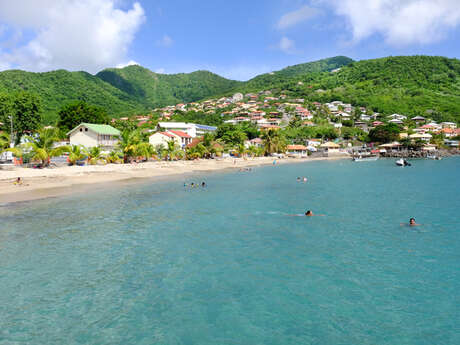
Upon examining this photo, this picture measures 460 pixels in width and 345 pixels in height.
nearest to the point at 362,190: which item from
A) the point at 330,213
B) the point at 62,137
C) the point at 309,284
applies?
the point at 330,213

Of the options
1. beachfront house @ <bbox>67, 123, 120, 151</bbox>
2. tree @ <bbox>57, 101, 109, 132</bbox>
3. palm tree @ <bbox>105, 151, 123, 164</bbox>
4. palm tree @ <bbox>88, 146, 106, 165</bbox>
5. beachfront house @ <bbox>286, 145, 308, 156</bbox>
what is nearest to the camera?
palm tree @ <bbox>88, 146, 106, 165</bbox>

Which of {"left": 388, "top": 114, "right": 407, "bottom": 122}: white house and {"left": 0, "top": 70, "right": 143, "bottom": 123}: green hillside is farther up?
{"left": 0, "top": 70, "right": 143, "bottom": 123}: green hillside

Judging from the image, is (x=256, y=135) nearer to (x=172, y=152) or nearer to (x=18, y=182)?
(x=172, y=152)

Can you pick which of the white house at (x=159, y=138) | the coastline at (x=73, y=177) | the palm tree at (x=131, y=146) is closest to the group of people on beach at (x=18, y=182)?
the coastline at (x=73, y=177)

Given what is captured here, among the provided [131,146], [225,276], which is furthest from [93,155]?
[225,276]

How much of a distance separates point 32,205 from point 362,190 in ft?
112

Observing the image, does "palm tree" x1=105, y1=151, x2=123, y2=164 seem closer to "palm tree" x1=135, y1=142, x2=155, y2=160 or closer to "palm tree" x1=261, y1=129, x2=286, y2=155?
"palm tree" x1=135, y1=142, x2=155, y2=160

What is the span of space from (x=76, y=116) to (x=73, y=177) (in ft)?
138

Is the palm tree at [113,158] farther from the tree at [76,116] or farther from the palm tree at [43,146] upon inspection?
the tree at [76,116]

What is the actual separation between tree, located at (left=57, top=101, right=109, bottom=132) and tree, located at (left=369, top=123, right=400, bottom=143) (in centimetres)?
9582

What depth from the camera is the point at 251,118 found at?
149 m

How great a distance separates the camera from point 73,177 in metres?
42.2

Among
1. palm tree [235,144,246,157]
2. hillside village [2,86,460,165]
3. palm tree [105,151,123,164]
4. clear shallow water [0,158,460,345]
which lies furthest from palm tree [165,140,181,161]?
clear shallow water [0,158,460,345]

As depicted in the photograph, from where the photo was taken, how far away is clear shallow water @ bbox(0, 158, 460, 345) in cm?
1014
